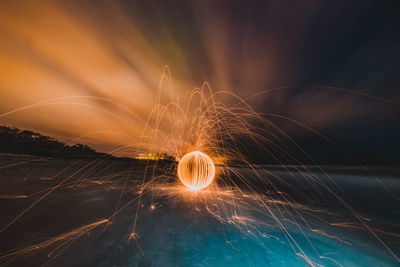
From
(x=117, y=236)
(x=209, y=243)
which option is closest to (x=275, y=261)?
(x=209, y=243)

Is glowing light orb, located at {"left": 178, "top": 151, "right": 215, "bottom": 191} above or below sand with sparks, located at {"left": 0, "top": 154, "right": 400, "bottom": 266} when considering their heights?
above

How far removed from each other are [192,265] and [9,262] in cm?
336

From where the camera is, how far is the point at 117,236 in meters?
4.04

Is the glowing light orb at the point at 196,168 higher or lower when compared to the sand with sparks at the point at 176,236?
higher

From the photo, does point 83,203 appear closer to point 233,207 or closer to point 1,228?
point 1,228

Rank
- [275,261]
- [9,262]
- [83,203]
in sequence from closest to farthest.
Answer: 1. [9,262]
2. [275,261]
3. [83,203]

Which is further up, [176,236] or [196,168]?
[196,168]

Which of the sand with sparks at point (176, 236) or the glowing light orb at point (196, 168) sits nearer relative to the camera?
the sand with sparks at point (176, 236)

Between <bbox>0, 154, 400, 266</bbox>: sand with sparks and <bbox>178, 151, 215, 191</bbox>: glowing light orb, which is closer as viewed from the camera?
<bbox>0, 154, 400, 266</bbox>: sand with sparks

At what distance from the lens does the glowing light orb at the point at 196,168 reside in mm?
8773

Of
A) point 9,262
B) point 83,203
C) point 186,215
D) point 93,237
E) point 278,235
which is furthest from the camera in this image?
point 83,203

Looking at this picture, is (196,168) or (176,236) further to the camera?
(196,168)

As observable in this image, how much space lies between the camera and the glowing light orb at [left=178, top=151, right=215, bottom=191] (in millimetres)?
8773

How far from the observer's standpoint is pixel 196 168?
8852mm
